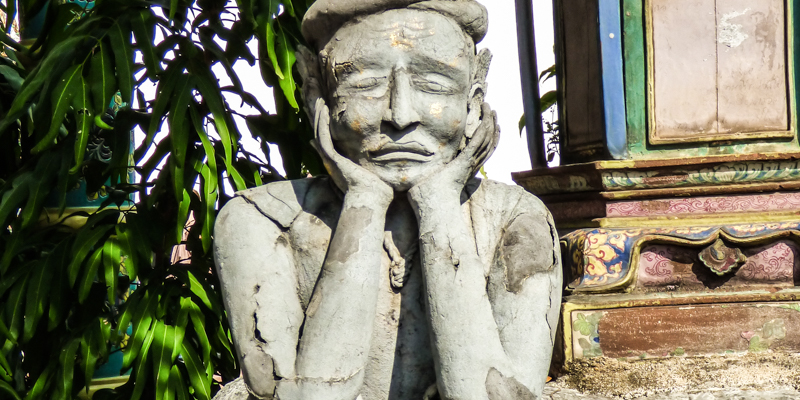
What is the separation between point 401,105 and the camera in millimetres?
2215

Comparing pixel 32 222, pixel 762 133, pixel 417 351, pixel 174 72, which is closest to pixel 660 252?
pixel 762 133

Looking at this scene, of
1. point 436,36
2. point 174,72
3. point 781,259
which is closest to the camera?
point 436,36

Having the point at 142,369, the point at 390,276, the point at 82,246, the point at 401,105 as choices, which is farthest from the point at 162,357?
the point at 401,105

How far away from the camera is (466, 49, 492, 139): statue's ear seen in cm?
237

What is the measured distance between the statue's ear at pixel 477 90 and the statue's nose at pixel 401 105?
0.20 m

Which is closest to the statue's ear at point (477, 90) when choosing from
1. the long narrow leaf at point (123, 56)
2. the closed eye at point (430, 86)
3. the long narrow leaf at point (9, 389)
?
the closed eye at point (430, 86)

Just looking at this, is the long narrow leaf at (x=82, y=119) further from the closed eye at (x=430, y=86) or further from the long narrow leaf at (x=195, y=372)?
the closed eye at (x=430, y=86)

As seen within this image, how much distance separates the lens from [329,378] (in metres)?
2.11

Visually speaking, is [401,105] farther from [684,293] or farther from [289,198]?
[684,293]

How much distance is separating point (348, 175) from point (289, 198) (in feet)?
0.73

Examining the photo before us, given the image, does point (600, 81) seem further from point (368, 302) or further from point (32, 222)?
point (32, 222)

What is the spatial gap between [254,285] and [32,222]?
185 centimetres

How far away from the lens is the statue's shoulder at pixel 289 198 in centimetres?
235

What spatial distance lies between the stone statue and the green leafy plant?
1.23 meters
